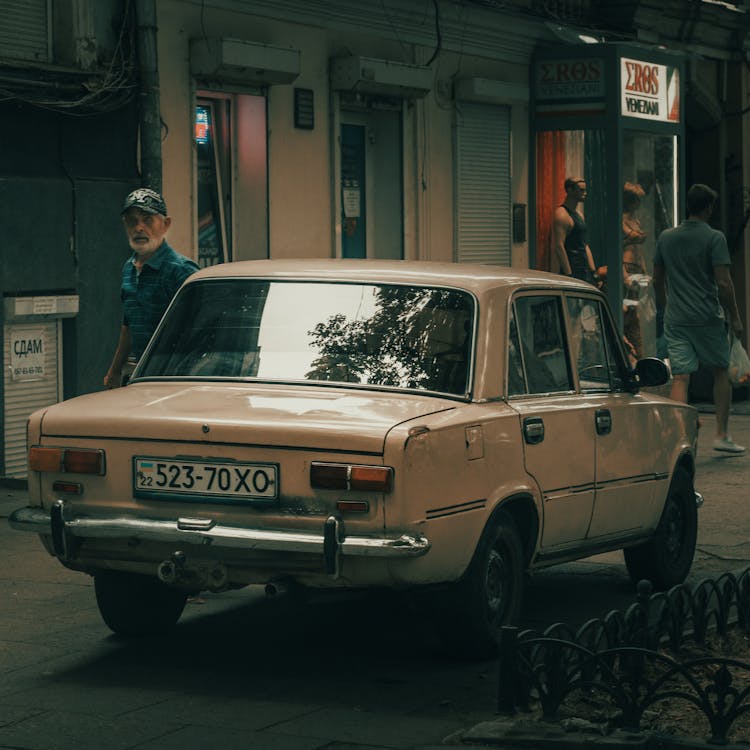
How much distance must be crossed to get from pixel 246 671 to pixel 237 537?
0.70 meters

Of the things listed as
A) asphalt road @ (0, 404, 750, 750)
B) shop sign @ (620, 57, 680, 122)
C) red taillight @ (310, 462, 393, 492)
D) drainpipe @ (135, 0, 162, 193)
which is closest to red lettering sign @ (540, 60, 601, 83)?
shop sign @ (620, 57, 680, 122)

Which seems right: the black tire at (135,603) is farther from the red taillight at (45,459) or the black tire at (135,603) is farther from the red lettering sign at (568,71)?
the red lettering sign at (568,71)

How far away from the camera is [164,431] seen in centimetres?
665

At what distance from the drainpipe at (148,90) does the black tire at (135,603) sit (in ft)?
21.5

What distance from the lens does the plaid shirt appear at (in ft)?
30.1

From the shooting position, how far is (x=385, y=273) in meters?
7.52

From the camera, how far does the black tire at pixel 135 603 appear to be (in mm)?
7414

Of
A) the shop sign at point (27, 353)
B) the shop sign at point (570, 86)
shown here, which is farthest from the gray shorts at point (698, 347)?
the shop sign at point (570, 86)

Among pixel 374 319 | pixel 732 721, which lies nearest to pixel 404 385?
pixel 374 319

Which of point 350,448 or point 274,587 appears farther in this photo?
point 274,587

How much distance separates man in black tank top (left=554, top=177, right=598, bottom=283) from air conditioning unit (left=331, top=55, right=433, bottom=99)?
263 centimetres

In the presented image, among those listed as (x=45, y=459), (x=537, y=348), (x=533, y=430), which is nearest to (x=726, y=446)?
(x=537, y=348)

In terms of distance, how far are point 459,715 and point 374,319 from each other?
177 centimetres

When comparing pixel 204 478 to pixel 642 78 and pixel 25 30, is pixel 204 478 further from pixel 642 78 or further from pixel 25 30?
pixel 642 78
